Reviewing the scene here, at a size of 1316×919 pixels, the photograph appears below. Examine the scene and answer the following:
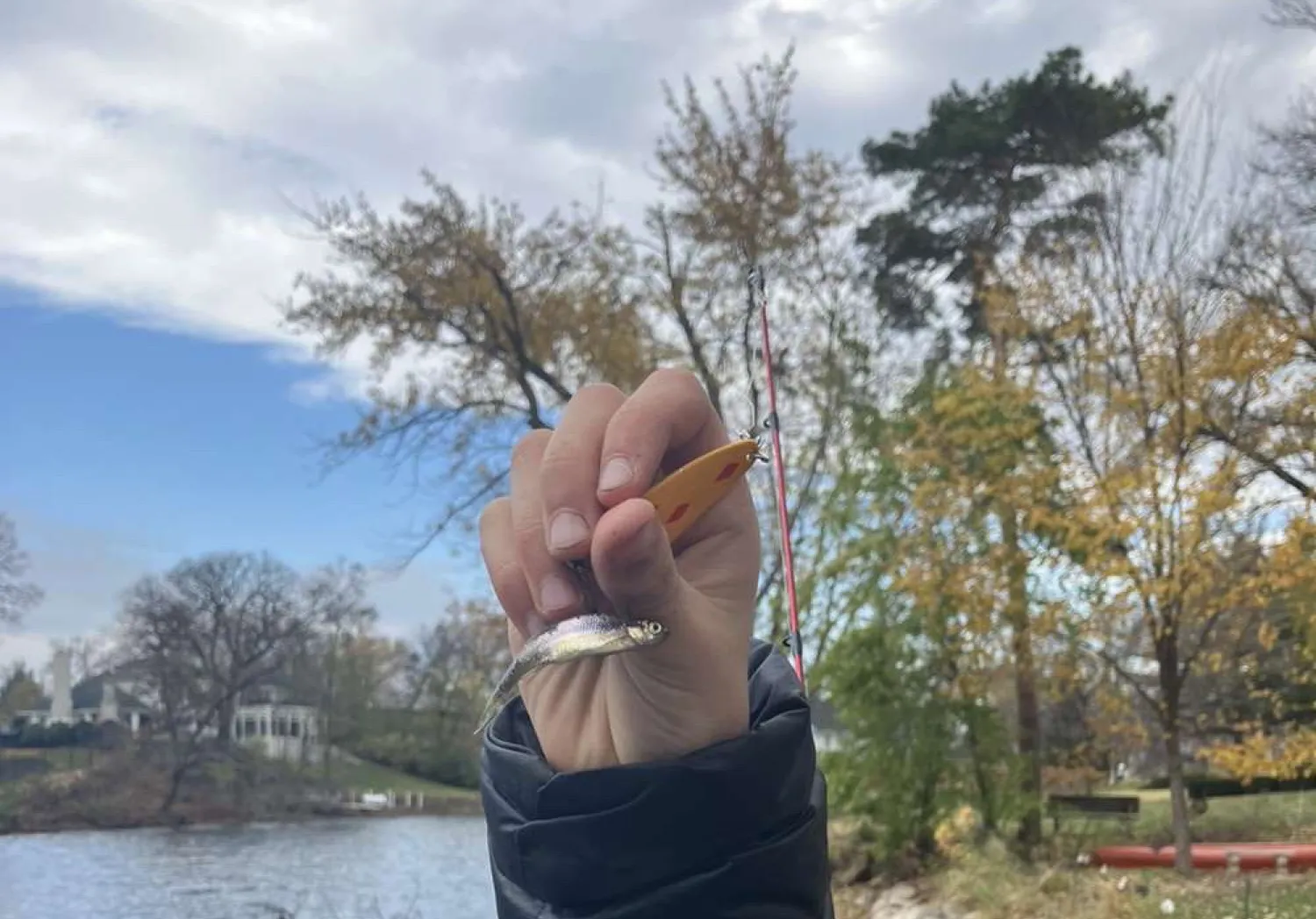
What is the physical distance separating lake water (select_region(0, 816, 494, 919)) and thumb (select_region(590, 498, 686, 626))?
4.71m

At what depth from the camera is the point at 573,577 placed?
78cm

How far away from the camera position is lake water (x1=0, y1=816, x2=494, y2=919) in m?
6.81

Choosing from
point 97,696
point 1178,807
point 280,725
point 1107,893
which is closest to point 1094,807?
point 1178,807

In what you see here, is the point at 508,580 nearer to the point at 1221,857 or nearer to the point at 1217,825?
the point at 1221,857

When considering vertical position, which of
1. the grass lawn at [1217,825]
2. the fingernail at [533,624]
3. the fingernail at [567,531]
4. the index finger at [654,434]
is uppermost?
the index finger at [654,434]

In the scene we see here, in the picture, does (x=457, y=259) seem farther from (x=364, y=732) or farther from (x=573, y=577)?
(x=573, y=577)

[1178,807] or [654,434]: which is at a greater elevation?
[654,434]

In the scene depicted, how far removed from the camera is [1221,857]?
→ 1149 centimetres

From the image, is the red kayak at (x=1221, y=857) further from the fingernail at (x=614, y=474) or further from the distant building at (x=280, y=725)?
the fingernail at (x=614, y=474)

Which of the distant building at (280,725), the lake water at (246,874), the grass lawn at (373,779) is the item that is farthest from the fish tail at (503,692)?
the grass lawn at (373,779)

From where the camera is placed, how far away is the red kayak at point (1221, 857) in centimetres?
1103

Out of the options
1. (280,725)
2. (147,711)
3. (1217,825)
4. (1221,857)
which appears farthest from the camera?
(1217,825)

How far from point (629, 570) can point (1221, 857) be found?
498 inches

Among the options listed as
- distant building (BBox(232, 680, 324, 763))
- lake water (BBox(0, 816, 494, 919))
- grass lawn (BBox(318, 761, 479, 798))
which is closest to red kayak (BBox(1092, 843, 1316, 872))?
lake water (BBox(0, 816, 494, 919))
